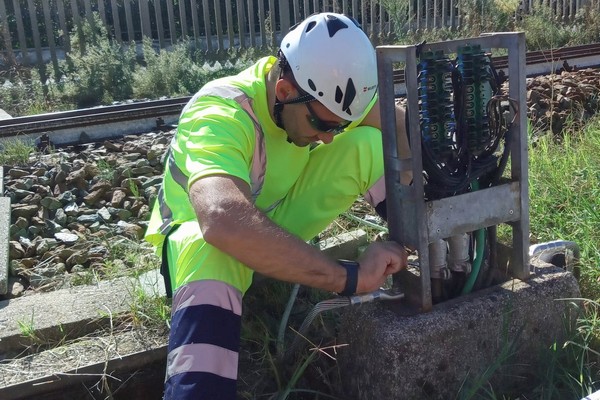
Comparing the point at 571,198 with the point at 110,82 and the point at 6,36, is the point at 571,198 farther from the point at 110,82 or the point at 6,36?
the point at 6,36

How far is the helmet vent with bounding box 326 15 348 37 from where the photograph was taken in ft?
9.02

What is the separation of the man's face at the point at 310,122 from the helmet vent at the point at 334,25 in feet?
0.88

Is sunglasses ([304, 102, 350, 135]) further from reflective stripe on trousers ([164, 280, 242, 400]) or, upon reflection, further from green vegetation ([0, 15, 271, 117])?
green vegetation ([0, 15, 271, 117])

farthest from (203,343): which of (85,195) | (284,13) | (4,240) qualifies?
(284,13)

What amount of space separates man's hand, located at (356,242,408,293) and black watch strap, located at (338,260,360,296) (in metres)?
0.01

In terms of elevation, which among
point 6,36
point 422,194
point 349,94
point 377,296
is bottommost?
point 377,296

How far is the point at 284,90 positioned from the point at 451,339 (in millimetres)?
1116

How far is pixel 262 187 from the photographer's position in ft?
10.2

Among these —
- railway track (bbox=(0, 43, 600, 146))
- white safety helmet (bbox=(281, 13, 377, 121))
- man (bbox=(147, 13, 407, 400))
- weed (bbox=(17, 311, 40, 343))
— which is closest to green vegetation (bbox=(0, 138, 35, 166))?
railway track (bbox=(0, 43, 600, 146))

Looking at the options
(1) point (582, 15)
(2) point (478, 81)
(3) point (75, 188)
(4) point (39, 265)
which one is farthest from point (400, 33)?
(2) point (478, 81)

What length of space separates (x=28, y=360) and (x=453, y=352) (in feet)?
5.46

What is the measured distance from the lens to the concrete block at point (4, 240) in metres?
3.62

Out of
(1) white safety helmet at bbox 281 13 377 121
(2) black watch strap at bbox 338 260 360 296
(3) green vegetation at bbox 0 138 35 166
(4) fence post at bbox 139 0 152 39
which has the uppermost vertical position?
(1) white safety helmet at bbox 281 13 377 121

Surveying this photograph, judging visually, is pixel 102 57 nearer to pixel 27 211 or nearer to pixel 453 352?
pixel 27 211
